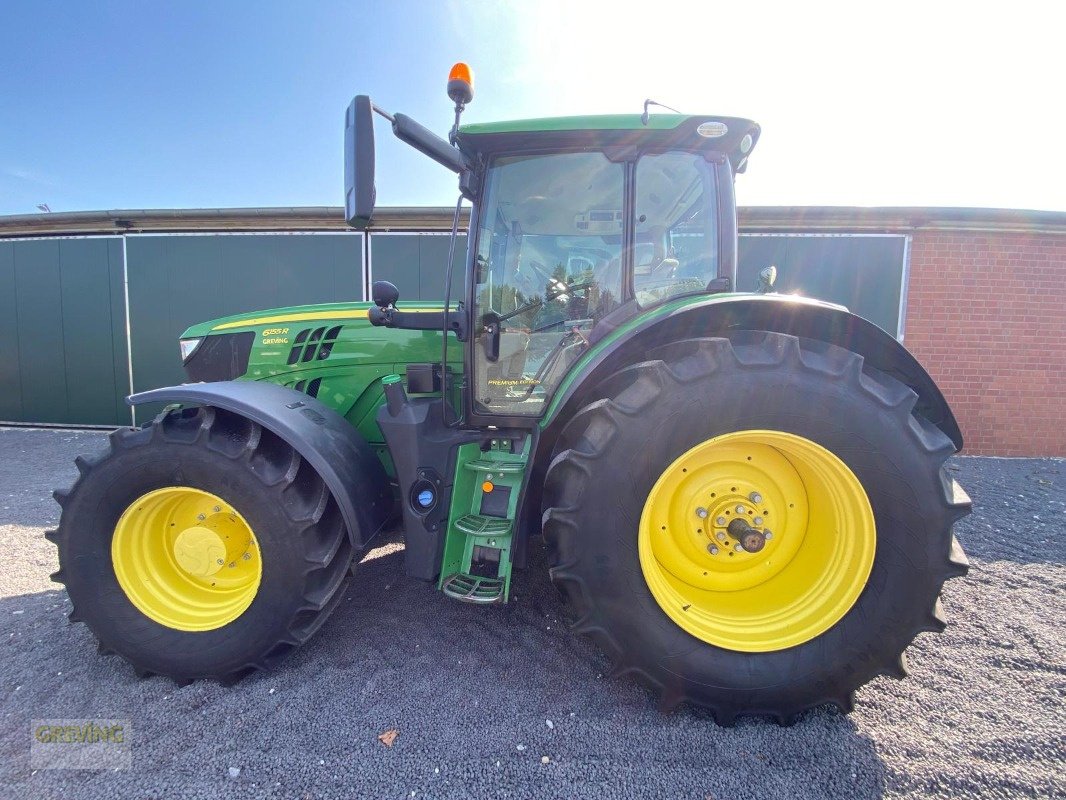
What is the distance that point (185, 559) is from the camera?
5.63 ft

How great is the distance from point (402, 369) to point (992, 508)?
4.76 m

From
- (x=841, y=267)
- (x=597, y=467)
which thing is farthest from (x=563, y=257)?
(x=841, y=267)

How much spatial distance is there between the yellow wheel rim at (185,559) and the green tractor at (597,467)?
1cm

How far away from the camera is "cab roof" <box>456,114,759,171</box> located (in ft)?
5.69

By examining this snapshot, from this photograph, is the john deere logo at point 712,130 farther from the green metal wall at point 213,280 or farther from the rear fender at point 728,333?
the green metal wall at point 213,280

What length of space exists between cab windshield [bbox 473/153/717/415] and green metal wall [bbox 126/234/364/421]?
4561 mm

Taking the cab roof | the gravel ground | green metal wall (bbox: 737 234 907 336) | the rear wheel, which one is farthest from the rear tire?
green metal wall (bbox: 737 234 907 336)

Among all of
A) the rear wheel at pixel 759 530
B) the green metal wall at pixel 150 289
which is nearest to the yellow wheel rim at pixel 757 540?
the rear wheel at pixel 759 530

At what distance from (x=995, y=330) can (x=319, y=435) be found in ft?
24.0

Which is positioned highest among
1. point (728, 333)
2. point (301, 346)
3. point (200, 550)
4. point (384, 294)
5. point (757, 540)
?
point (384, 294)

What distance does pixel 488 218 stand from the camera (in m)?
1.93

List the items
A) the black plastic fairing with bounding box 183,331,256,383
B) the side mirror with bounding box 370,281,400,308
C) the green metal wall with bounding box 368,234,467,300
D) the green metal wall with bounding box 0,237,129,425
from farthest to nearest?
the green metal wall with bounding box 0,237,129,425
the green metal wall with bounding box 368,234,467,300
the black plastic fairing with bounding box 183,331,256,383
the side mirror with bounding box 370,281,400,308

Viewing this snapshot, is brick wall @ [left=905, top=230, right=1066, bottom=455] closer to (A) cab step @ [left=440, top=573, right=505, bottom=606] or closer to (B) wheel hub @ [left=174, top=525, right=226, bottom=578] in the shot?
(A) cab step @ [left=440, top=573, right=505, bottom=606]

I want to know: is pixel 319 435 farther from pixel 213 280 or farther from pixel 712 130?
pixel 213 280
